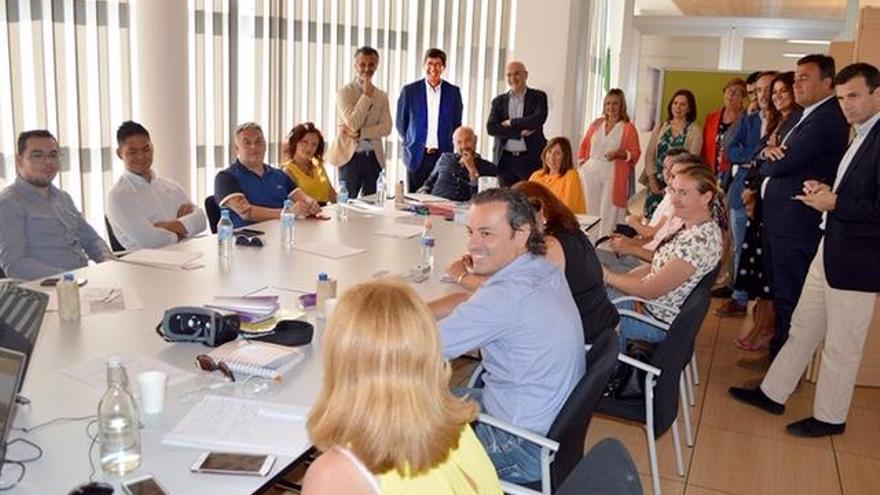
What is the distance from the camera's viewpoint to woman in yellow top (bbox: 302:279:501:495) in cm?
132

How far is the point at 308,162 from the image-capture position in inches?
202

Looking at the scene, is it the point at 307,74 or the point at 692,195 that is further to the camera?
the point at 307,74

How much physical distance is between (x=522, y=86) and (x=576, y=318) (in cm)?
489

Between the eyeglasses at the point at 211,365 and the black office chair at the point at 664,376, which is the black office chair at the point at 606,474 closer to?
the eyeglasses at the point at 211,365

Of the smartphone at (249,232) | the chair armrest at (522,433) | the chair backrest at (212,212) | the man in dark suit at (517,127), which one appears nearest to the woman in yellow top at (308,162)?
the chair backrest at (212,212)

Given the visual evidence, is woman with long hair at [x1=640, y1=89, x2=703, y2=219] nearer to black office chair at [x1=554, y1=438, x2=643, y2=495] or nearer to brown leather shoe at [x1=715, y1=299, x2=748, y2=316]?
brown leather shoe at [x1=715, y1=299, x2=748, y2=316]

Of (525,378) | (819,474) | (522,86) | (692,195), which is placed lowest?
(819,474)

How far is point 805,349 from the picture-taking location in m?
3.76

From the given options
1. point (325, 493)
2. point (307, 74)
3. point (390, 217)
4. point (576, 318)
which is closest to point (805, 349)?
point (576, 318)

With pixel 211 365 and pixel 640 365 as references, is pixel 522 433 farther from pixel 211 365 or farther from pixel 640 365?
pixel 211 365

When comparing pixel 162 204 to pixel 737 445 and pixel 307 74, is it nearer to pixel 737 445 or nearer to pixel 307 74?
pixel 307 74

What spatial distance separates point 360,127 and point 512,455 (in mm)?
4307

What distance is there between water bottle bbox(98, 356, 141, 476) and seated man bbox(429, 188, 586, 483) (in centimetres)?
86

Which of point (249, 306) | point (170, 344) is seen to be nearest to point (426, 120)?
point (249, 306)
